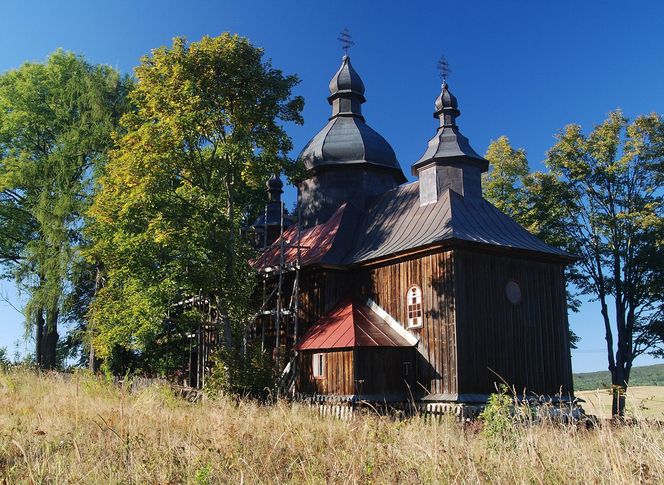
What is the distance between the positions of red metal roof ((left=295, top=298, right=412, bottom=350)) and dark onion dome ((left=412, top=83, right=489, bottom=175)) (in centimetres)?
503

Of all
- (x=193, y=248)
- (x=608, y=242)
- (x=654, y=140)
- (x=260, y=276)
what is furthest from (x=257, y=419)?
(x=654, y=140)

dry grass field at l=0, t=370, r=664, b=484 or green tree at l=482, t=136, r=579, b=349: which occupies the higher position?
green tree at l=482, t=136, r=579, b=349

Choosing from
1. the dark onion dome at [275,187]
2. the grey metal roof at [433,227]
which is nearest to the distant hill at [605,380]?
the grey metal roof at [433,227]

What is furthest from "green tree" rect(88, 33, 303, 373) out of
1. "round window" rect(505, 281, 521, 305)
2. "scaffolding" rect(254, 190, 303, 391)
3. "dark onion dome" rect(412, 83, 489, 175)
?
"round window" rect(505, 281, 521, 305)

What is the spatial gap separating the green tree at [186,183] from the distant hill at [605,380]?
9.54 m

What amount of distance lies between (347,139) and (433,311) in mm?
8822

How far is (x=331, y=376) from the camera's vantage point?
16.4 meters

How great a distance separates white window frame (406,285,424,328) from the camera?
1658 cm

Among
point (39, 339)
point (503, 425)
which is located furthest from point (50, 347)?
point (503, 425)

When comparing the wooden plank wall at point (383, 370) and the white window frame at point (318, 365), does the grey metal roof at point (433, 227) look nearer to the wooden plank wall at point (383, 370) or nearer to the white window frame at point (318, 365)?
the wooden plank wall at point (383, 370)

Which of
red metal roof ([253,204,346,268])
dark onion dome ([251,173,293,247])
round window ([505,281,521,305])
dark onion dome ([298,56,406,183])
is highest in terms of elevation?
dark onion dome ([298,56,406,183])

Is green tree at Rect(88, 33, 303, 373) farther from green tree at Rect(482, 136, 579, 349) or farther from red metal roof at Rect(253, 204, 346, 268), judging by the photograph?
green tree at Rect(482, 136, 579, 349)

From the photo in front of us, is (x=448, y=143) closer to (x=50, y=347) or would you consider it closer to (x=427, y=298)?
(x=427, y=298)

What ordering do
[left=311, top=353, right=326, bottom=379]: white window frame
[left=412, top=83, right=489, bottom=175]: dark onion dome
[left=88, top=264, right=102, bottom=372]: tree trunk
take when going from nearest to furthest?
[left=311, top=353, right=326, bottom=379]: white window frame
[left=412, top=83, right=489, bottom=175]: dark onion dome
[left=88, top=264, right=102, bottom=372]: tree trunk
